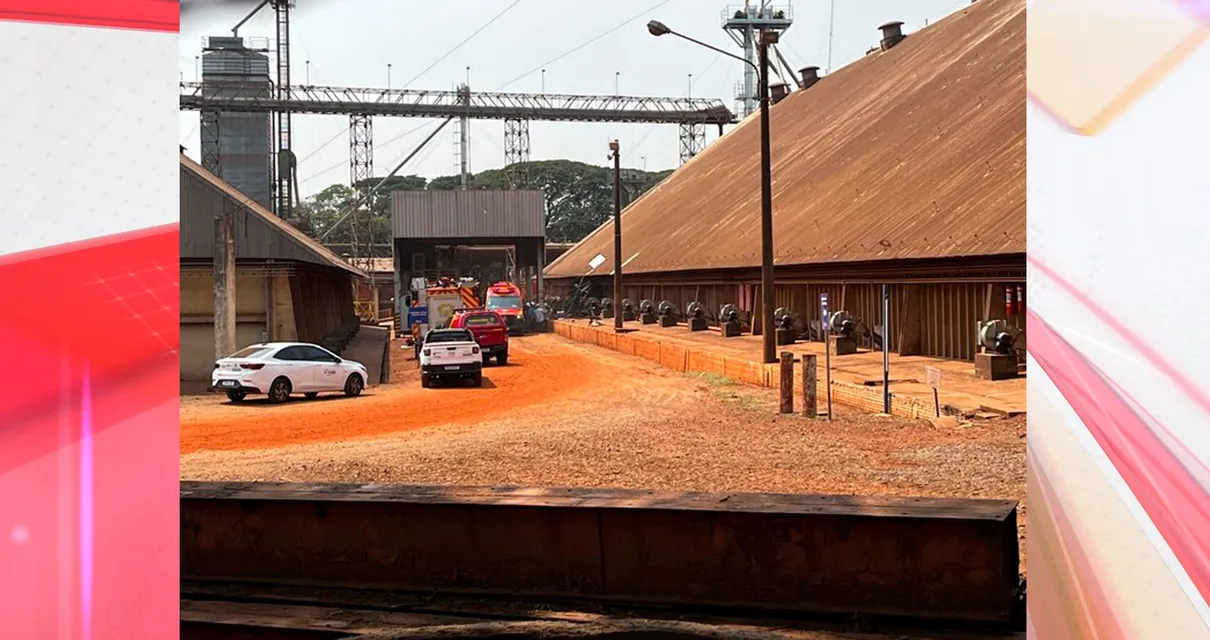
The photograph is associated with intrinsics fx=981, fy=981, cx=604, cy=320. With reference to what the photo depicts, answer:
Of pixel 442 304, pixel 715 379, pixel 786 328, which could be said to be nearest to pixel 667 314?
pixel 442 304

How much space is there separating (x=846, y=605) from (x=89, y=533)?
14.0ft

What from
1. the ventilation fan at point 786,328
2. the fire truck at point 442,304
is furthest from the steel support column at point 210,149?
the ventilation fan at point 786,328

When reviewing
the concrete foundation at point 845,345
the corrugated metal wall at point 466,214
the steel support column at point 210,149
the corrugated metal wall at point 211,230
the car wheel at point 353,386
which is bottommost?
the car wheel at point 353,386

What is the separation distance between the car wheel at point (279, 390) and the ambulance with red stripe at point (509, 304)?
26.2 metres

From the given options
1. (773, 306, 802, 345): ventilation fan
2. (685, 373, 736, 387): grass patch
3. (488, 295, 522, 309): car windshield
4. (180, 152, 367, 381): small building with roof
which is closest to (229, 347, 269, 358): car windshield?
(180, 152, 367, 381): small building with roof

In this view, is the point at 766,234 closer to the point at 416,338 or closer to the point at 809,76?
the point at 416,338

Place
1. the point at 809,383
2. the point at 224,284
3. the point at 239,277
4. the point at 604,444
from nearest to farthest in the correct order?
the point at 604,444 → the point at 809,383 → the point at 224,284 → the point at 239,277

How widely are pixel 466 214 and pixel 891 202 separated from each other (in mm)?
37890

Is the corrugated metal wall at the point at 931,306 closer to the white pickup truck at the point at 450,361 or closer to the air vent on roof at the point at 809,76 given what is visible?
the white pickup truck at the point at 450,361

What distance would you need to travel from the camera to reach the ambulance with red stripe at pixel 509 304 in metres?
49.6

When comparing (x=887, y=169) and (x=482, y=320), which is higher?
(x=887, y=169)

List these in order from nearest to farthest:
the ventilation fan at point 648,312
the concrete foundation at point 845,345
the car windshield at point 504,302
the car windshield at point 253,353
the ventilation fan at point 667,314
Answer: the car windshield at point 253,353 < the concrete foundation at point 845,345 < the ventilation fan at point 667,314 < the ventilation fan at point 648,312 < the car windshield at point 504,302

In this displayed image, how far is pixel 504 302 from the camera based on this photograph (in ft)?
163

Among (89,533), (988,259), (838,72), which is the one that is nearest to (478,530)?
(89,533)
